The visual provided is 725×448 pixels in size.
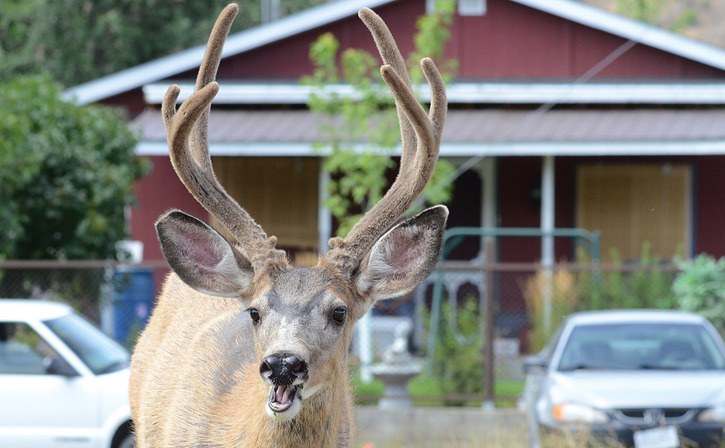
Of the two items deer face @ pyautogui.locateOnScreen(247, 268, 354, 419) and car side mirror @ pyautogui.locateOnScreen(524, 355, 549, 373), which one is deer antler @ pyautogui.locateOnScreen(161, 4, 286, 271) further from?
car side mirror @ pyautogui.locateOnScreen(524, 355, 549, 373)

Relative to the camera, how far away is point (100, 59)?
116 feet

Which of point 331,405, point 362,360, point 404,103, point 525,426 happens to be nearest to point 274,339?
point 331,405

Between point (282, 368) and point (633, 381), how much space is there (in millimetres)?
7098

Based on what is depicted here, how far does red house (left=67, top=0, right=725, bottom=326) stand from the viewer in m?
20.0

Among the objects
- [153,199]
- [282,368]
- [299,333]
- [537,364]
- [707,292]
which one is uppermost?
[153,199]

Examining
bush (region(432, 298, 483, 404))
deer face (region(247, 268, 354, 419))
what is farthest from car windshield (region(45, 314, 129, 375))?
deer face (region(247, 268, 354, 419))

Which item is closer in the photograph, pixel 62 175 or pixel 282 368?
pixel 282 368

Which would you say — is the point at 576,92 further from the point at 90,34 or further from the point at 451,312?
the point at 90,34

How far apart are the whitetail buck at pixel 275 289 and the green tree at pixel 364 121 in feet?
34.2

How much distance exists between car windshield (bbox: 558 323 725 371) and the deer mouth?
730cm

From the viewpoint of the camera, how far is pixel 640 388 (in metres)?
11.6

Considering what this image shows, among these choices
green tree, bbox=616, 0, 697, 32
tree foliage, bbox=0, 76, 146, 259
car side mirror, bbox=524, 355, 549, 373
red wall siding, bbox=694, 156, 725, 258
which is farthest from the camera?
green tree, bbox=616, 0, 697, 32

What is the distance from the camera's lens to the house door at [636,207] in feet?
68.8

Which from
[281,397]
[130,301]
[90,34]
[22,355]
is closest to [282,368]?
[281,397]
